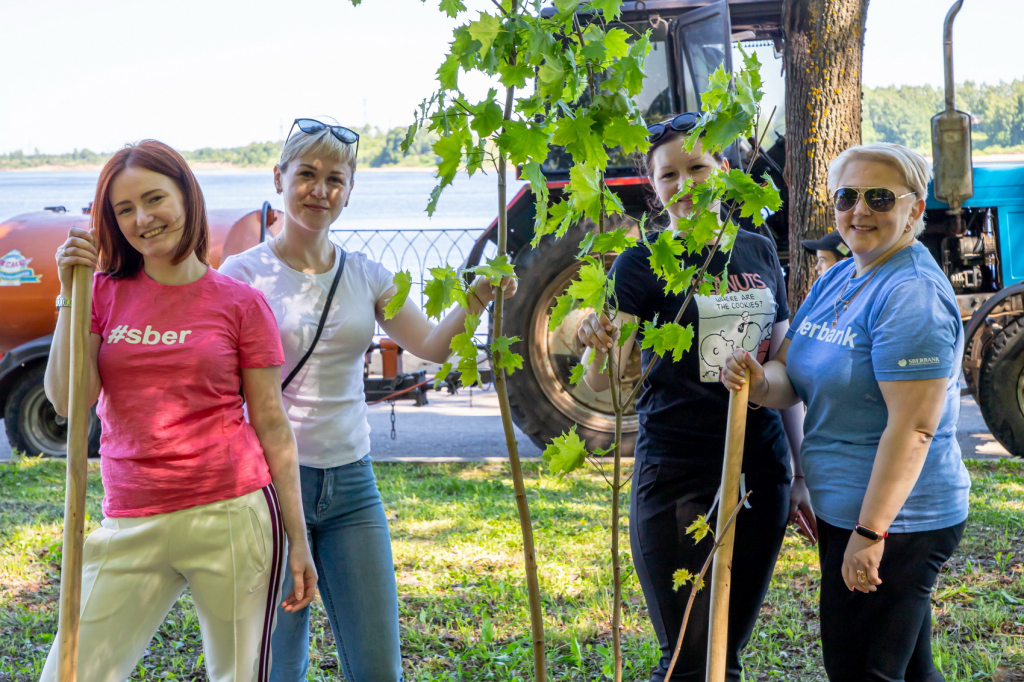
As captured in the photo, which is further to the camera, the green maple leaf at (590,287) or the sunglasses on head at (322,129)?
the sunglasses on head at (322,129)

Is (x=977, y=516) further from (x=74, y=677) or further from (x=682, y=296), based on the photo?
(x=74, y=677)

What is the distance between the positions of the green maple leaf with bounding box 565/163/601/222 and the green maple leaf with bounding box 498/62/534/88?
15 cm

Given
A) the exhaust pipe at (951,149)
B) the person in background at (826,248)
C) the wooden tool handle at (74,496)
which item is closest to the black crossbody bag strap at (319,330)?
the wooden tool handle at (74,496)

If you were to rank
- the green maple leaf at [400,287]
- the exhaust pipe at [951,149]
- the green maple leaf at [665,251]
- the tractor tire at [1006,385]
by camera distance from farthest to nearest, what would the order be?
the tractor tire at [1006,385]
the exhaust pipe at [951,149]
the green maple leaf at [665,251]
the green maple leaf at [400,287]

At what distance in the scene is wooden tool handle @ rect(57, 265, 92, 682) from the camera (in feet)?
4.99

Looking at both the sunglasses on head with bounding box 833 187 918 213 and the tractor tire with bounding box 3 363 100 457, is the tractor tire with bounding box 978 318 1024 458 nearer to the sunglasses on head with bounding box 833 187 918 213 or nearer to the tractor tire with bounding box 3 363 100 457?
the sunglasses on head with bounding box 833 187 918 213

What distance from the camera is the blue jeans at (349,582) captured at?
1.97m

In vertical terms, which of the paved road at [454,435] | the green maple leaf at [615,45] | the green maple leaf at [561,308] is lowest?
the paved road at [454,435]

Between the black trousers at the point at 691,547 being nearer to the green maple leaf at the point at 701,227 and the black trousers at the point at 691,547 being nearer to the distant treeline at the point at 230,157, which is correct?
the green maple leaf at the point at 701,227

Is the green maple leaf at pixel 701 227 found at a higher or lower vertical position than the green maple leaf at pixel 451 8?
lower

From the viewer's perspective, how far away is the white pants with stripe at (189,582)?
1636 mm

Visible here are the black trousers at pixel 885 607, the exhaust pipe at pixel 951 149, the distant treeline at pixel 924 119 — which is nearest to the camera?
the black trousers at pixel 885 607

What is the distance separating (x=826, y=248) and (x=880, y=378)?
103 inches

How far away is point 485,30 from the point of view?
113 cm
